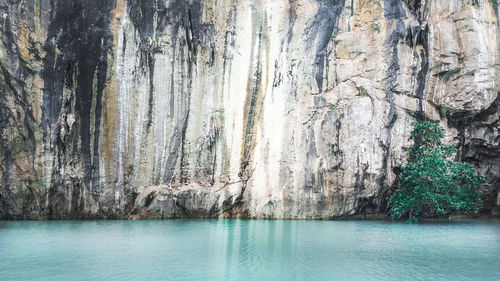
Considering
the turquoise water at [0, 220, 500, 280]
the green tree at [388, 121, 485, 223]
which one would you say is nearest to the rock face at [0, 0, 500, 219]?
the green tree at [388, 121, 485, 223]

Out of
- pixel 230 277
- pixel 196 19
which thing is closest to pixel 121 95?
pixel 196 19

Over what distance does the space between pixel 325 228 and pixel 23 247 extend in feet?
26.8

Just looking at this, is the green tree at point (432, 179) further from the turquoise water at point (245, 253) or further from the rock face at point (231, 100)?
the turquoise water at point (245, 253)

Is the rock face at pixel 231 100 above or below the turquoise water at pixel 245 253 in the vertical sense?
above

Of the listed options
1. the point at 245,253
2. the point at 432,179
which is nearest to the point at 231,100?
the point at 432,179

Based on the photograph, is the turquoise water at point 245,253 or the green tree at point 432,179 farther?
the green tree at point 432,179

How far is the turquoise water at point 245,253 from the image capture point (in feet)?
22.9

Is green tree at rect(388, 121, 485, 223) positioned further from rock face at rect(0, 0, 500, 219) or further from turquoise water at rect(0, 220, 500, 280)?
turquoise water at rect(0, 220, 500, 280)

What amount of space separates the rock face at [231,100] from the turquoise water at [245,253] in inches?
→ 121

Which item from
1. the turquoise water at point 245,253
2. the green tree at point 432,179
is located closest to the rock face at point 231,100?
the green tree at point 432,179

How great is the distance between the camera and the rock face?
51.6 ft

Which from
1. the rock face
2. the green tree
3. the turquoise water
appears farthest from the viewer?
the rock face

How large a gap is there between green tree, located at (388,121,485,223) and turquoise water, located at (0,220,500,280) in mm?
1930

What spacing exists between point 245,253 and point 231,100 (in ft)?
32.1
